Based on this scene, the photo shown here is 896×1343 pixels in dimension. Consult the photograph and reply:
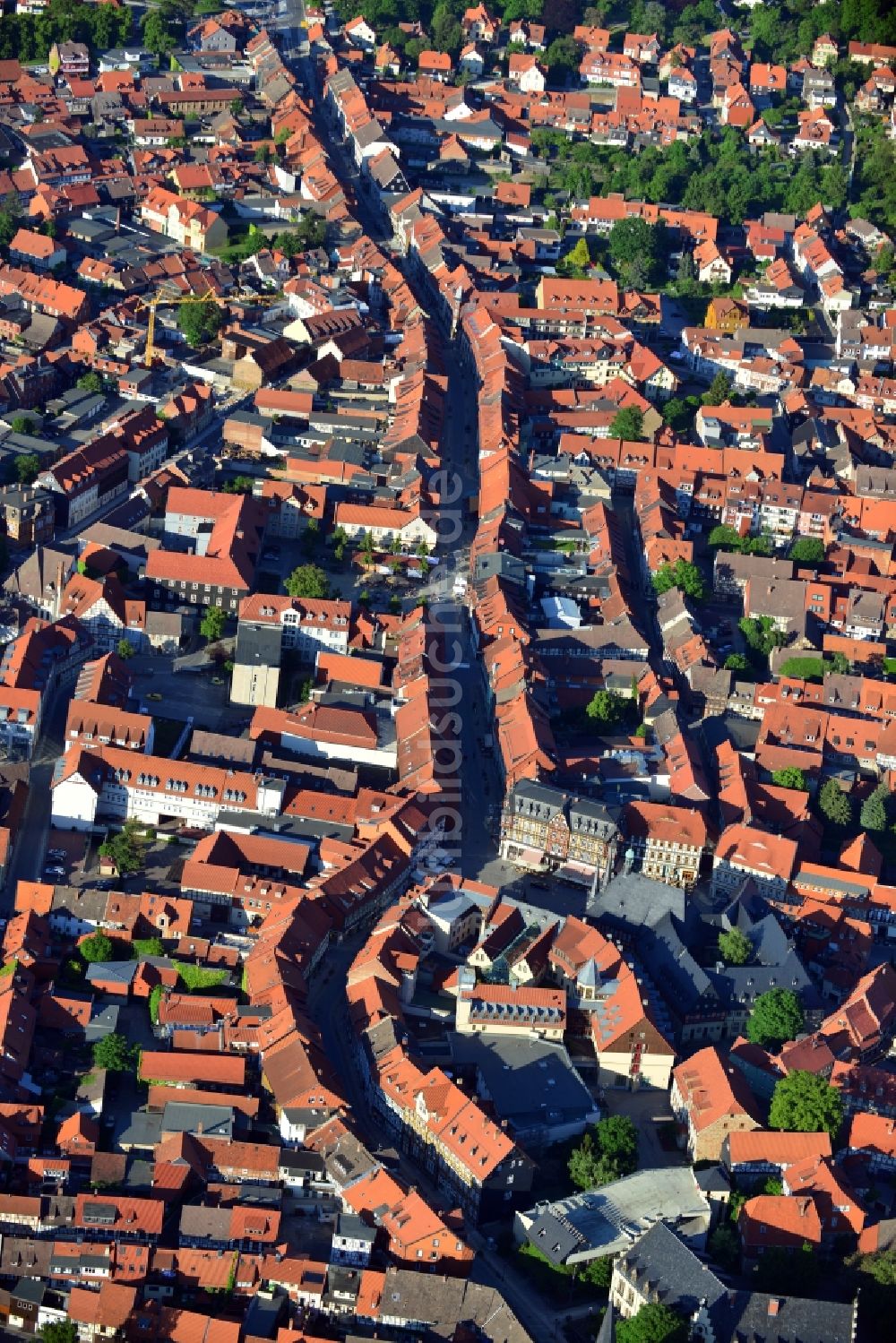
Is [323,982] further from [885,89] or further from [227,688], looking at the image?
[885,89]

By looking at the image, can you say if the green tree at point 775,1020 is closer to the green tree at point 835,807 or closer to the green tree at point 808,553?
the green tree at point 835,807

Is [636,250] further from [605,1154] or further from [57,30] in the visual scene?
[605,1154]

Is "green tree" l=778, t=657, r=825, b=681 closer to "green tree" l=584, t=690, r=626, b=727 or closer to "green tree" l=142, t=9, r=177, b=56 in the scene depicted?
"green tree" l=584, t=690, r=626, b=727

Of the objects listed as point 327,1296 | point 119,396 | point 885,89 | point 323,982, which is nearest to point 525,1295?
point 327,1296

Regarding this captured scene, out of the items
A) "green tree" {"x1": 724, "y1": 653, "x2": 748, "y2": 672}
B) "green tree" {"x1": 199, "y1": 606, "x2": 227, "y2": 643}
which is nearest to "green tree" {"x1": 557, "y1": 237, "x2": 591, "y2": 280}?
"green tree" {"x1": 724, "y1": 653, "x2": 748, "y2": 672}

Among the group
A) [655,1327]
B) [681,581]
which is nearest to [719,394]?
[681,581]
